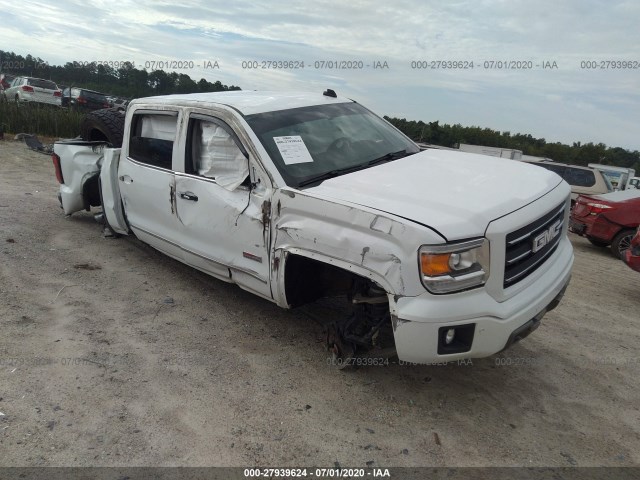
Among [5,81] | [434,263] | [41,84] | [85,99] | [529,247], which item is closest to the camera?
[434,263]

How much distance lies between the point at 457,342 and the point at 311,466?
1.01 metres

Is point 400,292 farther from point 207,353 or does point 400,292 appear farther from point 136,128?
point 136,128

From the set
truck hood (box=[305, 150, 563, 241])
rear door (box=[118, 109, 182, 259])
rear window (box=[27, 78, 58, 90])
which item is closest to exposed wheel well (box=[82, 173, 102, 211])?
rear door (box=[118, 109, 182, 259])

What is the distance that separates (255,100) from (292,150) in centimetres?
80

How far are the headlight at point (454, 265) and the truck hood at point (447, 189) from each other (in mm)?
71

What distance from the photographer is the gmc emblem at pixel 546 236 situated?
9.52ft

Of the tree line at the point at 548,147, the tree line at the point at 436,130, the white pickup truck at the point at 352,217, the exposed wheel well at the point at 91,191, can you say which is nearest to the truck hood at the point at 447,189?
the white pickup truck at the point at 352,217

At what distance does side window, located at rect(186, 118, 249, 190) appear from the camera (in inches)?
143

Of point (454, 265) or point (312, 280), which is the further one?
point (312, 280)

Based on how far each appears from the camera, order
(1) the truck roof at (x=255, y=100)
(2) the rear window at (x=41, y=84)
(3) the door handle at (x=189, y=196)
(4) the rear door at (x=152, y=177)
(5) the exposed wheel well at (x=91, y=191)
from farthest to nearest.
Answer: (2) the rear window at (x=41, y=84) → (5) the exposed wheel well at (x=91, y=191) → (4) the rear door at (x=152, y=177) → (3) the door handle at (x=189, y=196) → (1) the truck roof at (x=255, y=100)

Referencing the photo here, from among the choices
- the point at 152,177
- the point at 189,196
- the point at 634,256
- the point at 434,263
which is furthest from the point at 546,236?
the point at 152,177

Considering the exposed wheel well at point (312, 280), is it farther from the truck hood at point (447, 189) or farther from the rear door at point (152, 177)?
the rear door at point (152, 177)

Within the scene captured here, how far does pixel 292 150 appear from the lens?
11.3 ft

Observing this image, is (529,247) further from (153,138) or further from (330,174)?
(153,138)
